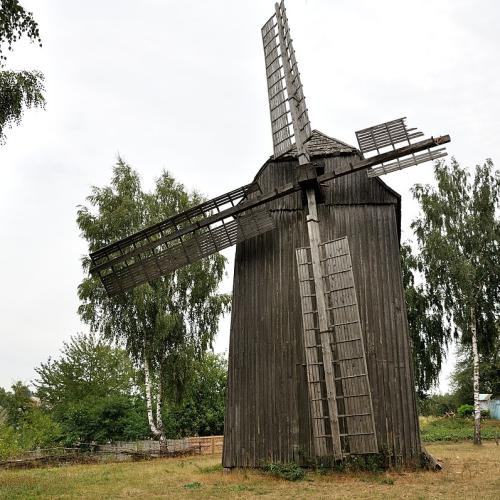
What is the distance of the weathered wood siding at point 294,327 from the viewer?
11617 millimetres

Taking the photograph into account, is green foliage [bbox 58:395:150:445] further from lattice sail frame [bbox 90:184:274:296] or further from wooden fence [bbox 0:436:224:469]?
lattice sail frame [bbox 90:184:274:296]

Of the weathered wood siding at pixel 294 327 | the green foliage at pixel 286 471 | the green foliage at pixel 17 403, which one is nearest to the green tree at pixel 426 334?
the weathered wood siding at pixel 294 327

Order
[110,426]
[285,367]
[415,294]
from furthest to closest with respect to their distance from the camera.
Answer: [110,426]
[415,294]
[285,367]

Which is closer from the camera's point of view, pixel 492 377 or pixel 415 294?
pixel 415 294

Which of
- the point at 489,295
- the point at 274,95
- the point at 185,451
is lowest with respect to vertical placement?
the point at 185,451

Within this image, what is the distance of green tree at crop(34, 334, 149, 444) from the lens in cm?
2445

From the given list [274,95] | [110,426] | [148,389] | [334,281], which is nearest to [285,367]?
[334,281]

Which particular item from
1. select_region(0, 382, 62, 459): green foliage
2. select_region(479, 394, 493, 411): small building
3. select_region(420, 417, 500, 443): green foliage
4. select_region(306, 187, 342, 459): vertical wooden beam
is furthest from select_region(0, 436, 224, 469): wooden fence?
select_region(479, 394, 493, 411): small building

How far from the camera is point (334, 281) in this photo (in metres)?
11.4

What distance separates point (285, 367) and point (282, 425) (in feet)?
4.17

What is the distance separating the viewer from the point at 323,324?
433 inches

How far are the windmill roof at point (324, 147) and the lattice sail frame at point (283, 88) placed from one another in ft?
1.17

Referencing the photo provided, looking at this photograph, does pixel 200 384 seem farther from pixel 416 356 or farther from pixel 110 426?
pixel 416 356

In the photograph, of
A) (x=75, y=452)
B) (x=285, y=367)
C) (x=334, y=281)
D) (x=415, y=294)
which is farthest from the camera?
(x=415, y=294)
